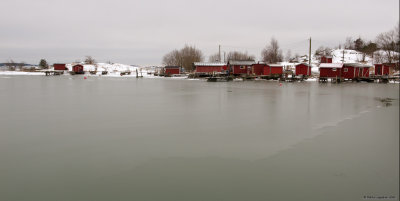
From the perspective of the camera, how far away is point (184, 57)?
10906 cm

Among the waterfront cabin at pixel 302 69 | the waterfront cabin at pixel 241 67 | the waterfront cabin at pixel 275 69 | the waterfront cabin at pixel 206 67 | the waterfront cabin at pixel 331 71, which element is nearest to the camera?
the waterfront cabin at pixel 331 71

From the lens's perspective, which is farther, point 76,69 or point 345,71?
point 76,69

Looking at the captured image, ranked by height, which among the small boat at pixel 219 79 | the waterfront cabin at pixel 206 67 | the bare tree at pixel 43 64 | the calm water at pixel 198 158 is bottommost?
the calm water at pixel 198 158

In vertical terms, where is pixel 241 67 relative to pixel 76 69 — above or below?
below

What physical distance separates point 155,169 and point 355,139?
6.35 m

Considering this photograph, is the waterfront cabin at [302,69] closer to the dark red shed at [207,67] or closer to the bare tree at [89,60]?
the dark red shed at [207,67]

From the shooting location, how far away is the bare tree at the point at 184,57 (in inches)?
4225

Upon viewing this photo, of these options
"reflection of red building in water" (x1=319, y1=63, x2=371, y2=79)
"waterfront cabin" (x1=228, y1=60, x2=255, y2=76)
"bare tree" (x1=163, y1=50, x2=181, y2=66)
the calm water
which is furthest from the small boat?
"bare tree" (x1=163, y1=50, x2=181, y2=66)

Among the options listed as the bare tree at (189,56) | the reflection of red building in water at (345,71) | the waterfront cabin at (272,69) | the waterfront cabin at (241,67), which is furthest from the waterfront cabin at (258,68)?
the bare tree at (189,56)

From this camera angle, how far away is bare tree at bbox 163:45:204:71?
352 feet

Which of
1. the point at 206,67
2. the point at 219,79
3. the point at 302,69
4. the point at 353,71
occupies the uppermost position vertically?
the point at 206,67

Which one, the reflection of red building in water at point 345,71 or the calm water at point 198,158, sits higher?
the reflection of red building in water at point 345,71

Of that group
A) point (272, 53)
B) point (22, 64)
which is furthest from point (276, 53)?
point (22, 64)

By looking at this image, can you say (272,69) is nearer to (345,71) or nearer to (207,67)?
(345,71)
